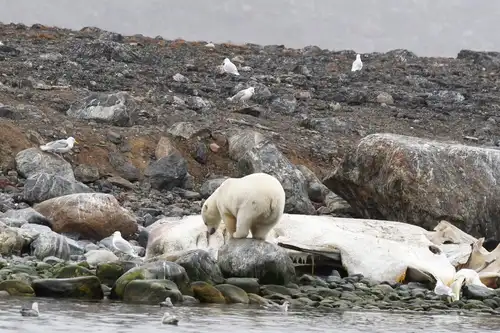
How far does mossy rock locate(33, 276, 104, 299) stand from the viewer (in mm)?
11359

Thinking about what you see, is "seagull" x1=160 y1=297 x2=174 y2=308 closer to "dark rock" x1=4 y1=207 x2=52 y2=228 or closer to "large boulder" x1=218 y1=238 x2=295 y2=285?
"large boulder" x1=218 y1=238 x2=295 y2=285

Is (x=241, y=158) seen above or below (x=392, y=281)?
above

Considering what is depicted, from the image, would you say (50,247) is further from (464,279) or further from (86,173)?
(86,173)

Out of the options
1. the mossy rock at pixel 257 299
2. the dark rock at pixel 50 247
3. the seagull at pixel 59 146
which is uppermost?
the seagull at pixel 59 146

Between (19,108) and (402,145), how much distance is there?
10091 millimetres

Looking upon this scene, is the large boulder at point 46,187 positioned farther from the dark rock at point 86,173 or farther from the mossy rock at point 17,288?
the mossy rock at point 17,288

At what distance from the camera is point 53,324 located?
9.28 meters

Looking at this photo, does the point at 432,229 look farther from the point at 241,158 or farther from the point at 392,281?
the point at 241,158

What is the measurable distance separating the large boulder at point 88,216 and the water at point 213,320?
5.69 meters

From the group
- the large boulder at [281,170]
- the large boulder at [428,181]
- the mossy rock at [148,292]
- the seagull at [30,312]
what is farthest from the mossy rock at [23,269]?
the large boulder at [281,170]

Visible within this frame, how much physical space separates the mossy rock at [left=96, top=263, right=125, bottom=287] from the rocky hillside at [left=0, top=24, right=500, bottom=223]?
690 centimetres

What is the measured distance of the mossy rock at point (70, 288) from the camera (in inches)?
447

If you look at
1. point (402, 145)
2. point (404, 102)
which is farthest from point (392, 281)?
point (404, 102)

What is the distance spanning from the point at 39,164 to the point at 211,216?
793 centimetres
